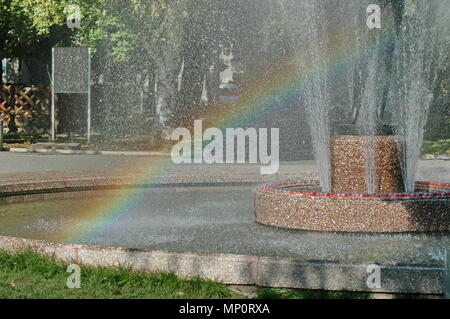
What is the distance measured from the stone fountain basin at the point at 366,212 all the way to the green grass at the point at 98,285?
3.32 meters

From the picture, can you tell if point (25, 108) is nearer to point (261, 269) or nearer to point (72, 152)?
point (72, 152)

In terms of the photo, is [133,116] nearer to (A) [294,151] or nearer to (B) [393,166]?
(A) [294,151]

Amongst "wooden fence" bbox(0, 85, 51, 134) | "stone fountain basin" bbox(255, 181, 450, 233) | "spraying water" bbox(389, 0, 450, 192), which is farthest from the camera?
"wooden fence" bbox(0, 85, 51, 134)

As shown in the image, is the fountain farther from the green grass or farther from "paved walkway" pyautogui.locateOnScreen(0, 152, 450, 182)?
"paved walkway" pyautogui.locateOnScreen(0, 152, 450, 182)

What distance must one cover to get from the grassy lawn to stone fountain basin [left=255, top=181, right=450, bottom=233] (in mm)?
3163

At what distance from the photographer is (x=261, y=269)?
721 cm

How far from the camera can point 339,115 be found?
1697 inches

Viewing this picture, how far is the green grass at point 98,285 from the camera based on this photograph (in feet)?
23.0

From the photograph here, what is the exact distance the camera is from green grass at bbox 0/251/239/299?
7.02 metres

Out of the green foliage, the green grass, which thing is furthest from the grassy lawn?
the green foliage

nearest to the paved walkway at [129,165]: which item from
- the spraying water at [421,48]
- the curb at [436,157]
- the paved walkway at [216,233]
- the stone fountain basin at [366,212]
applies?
the curb at [436,157]

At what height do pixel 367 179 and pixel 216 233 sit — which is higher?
pixel 367 179

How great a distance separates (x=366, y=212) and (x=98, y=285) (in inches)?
157

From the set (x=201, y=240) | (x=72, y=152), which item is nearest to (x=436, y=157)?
(x=72, y=152)
